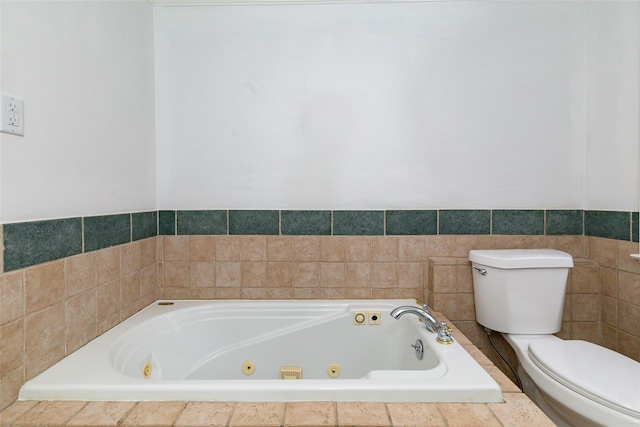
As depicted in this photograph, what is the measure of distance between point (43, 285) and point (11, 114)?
555mm

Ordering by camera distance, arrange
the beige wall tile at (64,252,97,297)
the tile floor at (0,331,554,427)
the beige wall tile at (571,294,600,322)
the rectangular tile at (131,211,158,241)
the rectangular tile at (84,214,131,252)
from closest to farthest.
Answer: the tile floor at (0,331,554,427) → the beige wall tile at (64,252,97,297) → the rectangular tile at (84,214,131,252) → the rectangular tile at (131,211,158,241) → the beige wall tile at (571,294,600,322)

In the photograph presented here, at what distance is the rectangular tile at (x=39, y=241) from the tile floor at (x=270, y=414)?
435mm

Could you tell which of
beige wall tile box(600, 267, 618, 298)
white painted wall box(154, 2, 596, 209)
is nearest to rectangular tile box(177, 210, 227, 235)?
white painted wall box(154, 2, 596, 209)

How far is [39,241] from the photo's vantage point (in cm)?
117

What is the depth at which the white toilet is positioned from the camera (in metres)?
1.17

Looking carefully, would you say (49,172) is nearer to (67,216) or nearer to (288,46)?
(67,216)

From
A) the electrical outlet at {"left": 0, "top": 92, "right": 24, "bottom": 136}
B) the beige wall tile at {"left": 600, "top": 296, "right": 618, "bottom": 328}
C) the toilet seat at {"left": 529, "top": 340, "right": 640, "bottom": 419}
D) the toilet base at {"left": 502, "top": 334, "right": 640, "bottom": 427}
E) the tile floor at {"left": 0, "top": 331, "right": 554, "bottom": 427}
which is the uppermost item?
the electrical outlet at {"left": 0, "top": 92, "right": 24, "bottom": 136}

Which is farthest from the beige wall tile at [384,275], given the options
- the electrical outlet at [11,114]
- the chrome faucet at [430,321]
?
the electrical outlet at [11,114]

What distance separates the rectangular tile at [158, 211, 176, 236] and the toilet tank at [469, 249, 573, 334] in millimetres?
1697

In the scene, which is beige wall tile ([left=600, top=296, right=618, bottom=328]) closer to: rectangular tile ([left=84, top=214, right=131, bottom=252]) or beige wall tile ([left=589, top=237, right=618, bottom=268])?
beige wall tile ([left=589, top=237, right=618, bottom=268])

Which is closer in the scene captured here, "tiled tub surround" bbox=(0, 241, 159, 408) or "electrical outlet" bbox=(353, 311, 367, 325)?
"tiled tub surround" bbox=(0, 241, 159, 408)

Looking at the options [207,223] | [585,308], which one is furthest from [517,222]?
[207,223]

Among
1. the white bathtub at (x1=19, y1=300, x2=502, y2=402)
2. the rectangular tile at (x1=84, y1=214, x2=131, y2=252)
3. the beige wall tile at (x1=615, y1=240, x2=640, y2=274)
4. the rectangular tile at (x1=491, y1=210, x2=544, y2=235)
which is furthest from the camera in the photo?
the rectangular tile at (x1=491, y1=210, x2=544, y2=235)

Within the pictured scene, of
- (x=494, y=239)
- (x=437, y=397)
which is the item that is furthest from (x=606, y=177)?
(x=437, y=397)
